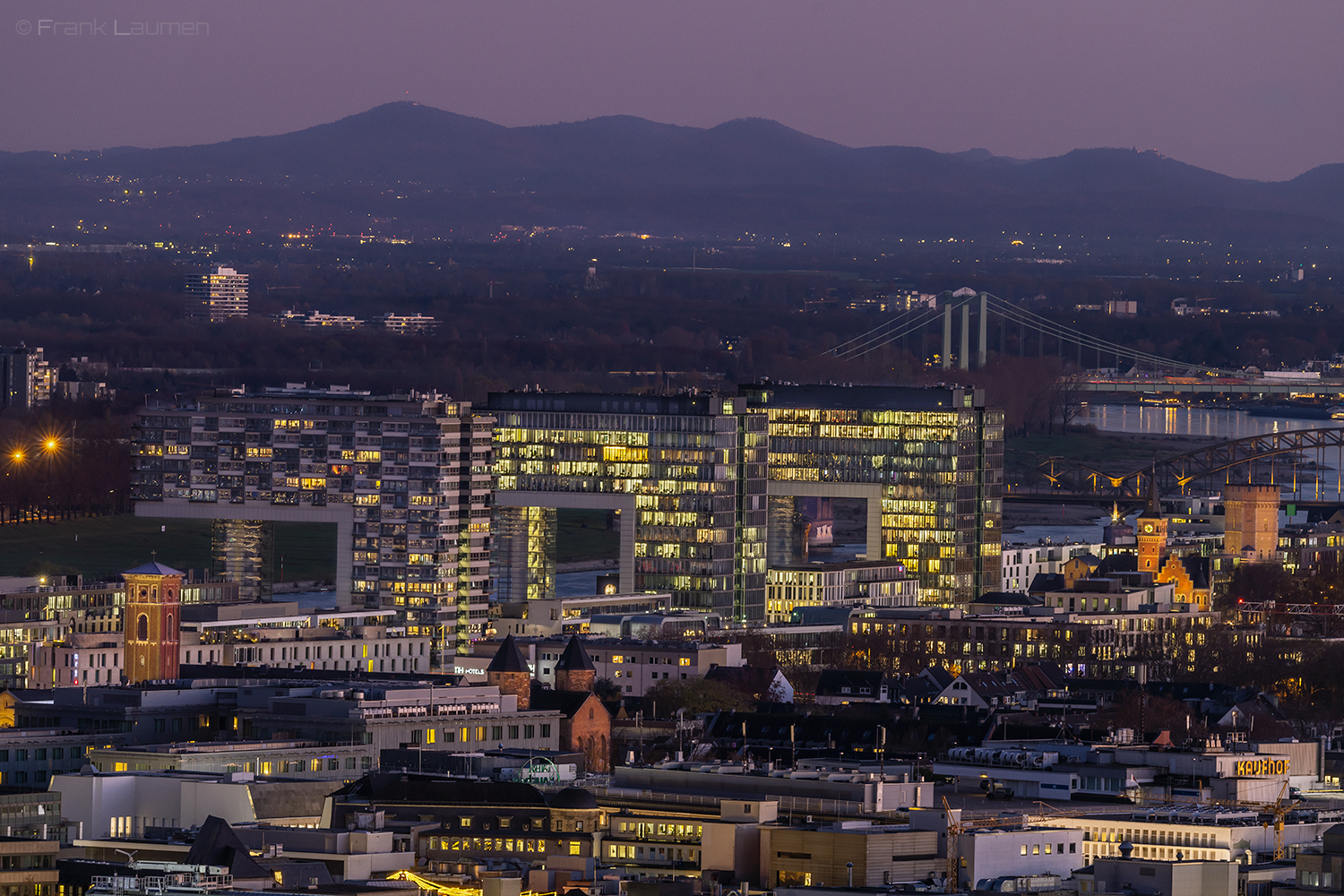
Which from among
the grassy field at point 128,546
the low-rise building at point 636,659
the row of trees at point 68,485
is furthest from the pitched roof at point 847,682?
the row of trees at point 68,485

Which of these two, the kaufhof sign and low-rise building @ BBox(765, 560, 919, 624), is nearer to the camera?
the kaufhof sign

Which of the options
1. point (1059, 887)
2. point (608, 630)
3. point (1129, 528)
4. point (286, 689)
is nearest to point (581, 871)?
point (1059, 887)

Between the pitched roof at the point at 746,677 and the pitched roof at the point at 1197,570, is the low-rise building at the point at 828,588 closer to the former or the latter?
the pitched roof at the point at 1197,570

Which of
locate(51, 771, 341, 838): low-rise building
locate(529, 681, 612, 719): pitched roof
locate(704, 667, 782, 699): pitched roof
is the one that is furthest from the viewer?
locate(704, 667, 782, 699): pitched roof

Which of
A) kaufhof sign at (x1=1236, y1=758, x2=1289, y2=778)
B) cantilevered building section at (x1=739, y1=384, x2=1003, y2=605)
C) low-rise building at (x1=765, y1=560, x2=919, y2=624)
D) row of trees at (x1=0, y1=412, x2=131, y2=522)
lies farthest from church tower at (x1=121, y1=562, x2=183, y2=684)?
row of trees at (x1=0, y1=412, x2=131, y2=522)

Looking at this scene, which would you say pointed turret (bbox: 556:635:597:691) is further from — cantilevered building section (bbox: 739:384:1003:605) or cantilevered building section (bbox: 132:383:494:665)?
cantilevered building section (bbox: 739:384:1003:605)

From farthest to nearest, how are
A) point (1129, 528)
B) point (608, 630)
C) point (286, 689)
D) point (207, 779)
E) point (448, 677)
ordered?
point (1129, 528)
point (608, 630)
point (448, 677)
point (286, 689)
point (207, 779)

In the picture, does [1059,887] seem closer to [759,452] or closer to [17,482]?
[759,452]
